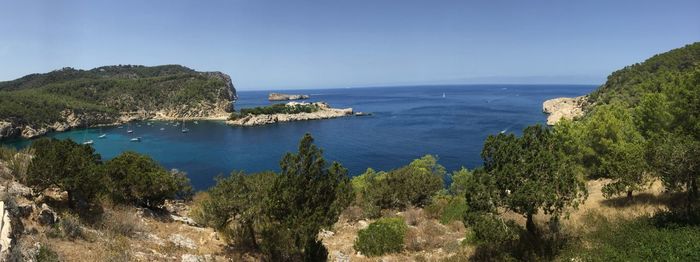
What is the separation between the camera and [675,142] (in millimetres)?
16984

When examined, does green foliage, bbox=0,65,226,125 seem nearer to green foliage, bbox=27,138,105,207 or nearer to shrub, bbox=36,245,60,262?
green foliage, bbox=27,138,105,207

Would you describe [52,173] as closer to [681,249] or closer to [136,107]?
[681,249]

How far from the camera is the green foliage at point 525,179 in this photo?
566 inches

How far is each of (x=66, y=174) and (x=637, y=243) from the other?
85.6 ft

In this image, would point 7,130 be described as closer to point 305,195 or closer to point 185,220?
point 185,220

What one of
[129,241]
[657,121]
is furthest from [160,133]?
[657,121]

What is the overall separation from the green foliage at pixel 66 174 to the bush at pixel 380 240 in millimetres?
14638

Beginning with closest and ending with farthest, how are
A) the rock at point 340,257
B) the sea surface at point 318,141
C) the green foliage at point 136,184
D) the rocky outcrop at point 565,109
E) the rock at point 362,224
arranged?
1. the rock at point 340,257
2. the rock at point 362,224
3. the green foliage at point 136,184
4. the sea surface at point 318,141
5. the rocky outcrop at point 565,109

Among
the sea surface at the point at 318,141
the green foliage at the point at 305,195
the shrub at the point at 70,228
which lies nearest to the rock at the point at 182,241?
the shrub at the point at 70,228

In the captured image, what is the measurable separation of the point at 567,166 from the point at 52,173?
2377 centimetres

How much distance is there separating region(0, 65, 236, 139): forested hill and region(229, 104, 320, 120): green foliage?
14.3m

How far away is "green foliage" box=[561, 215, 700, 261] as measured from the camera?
1348 centimetres

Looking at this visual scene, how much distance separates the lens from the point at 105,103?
17062cm

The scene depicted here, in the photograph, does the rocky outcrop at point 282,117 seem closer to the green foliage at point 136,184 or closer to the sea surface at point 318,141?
the sea surface at point 318,141
